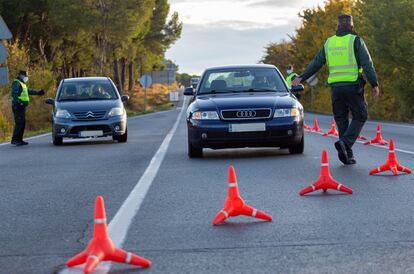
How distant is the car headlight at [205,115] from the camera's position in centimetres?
1315

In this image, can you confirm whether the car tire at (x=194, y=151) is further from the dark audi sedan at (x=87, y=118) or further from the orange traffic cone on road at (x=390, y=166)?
the dark audi sedan at (x=87, y=118)

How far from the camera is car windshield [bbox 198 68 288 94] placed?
1437 centimetres

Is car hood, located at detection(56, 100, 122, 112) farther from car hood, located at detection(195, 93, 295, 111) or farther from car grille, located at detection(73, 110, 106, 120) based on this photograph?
car hood, located at detection(195, 93, 295, 111)

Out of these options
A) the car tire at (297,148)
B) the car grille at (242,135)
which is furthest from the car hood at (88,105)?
the car grille at (242,135)

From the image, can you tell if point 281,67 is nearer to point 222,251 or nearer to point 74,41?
point 74,41

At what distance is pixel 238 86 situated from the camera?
14406mm

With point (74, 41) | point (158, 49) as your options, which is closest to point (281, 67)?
point (158, 49)

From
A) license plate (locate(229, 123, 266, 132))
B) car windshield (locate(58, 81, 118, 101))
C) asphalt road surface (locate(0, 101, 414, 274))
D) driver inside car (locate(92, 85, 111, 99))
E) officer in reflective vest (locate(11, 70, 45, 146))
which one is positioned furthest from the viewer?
driver inside car (locate(92, 85, 111, 99))

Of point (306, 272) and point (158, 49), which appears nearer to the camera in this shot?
point (306, 272)

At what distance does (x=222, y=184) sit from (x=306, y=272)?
4.81m

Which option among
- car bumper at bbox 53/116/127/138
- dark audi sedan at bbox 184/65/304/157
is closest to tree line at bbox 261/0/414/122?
car bumper at bbox 53/116/127/138

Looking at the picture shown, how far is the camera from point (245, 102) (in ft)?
43.4

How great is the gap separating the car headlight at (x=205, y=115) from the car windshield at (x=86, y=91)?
7698mm

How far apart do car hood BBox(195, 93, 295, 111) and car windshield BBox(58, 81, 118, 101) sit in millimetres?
7375
